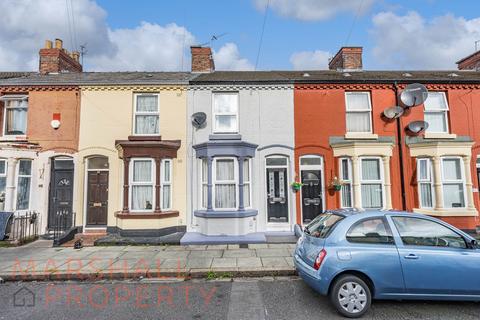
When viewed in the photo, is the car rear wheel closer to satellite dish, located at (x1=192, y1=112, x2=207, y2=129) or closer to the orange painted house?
the orange painted house

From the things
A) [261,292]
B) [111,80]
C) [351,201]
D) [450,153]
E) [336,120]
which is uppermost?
[111,80]

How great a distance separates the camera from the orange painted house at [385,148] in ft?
34.8

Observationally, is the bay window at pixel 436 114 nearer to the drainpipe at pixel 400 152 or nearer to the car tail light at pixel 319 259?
the drainpipe at pixel 400 152

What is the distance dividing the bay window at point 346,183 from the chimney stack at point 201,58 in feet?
24.9

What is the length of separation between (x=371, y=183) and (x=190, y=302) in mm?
8438

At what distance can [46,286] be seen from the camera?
20.1 ft

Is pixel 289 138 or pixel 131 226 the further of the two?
pixel 289 138

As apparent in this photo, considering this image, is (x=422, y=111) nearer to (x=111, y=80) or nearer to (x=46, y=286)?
(x=111, y=80)

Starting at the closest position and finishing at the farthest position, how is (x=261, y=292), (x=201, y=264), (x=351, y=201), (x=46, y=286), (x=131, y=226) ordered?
(x=261, y=292)
(x=46, y=286)
(x=201, y=264)
(x=131, y=226)
(x=351, y=201)

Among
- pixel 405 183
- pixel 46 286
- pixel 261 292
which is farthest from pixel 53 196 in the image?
pixel 405 183

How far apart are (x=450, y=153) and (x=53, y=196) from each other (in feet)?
50.7

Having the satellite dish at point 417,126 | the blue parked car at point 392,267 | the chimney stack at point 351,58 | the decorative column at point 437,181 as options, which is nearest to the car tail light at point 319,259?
the blue parked car at point 392,267

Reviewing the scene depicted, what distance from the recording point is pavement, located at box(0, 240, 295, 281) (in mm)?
6609

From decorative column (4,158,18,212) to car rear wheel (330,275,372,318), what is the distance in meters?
11.2
